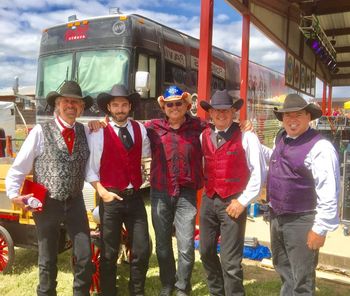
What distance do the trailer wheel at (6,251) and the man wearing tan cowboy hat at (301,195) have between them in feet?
8.74

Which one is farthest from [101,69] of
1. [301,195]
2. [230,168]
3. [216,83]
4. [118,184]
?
[301,195]

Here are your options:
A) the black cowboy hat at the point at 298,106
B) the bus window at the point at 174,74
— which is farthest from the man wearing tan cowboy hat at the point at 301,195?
the bus window at the point at 174,74

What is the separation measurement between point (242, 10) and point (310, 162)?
4.84 m

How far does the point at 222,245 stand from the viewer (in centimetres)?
295

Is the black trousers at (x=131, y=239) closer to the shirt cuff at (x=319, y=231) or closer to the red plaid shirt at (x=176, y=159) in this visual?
the red plaid shirt at (x=176, y=159)

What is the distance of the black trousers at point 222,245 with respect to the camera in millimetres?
2904

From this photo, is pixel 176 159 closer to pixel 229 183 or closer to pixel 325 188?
pixel 229 183

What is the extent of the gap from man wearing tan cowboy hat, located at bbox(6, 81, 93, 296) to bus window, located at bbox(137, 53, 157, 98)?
4.50 metres

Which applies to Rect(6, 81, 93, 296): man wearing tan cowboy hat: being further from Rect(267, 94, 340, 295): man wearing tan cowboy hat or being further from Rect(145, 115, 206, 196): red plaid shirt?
Rect(267, 94, 340, 295): man wearing tan cowboy hat

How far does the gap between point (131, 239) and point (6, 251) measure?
171cm

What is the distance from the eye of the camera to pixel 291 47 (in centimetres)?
1020

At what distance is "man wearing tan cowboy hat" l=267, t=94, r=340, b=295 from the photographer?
95.4 inches

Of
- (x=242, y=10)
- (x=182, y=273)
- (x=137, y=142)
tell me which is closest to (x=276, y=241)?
(x=182, y=273)

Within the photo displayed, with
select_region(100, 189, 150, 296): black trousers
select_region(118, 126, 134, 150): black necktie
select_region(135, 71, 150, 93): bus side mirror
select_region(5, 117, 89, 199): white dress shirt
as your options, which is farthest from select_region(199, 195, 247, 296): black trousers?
select_region(135, 71, 150, 93): bus side mirror
